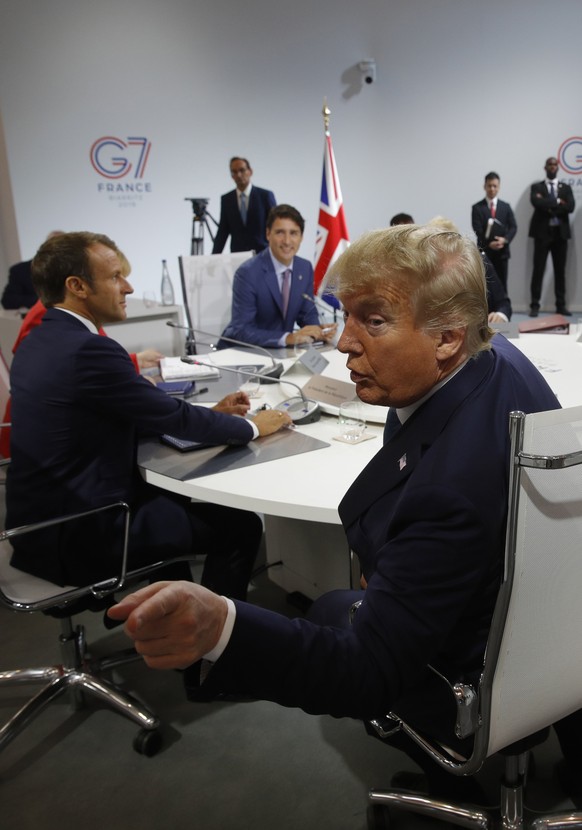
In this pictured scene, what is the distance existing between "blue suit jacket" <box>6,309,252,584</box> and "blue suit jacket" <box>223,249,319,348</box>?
1.58m

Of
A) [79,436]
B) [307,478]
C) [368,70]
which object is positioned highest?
[368,70]

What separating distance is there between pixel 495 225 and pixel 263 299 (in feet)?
18.4

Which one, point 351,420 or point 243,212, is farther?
point 243,212

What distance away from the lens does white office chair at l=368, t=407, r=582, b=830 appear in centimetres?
86

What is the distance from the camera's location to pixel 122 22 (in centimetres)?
656

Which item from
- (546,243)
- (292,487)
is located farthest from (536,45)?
(292,487)

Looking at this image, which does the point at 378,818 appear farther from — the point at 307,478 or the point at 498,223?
the point at 498,223

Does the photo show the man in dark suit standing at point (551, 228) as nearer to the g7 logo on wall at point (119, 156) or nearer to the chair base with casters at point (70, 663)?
the g7 logo on wall at point (119, 156)

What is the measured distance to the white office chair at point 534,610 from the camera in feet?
2.83

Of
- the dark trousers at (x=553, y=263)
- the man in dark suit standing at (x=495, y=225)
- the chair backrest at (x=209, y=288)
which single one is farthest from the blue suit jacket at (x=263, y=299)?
the dark trousers at (x=553, y=263)

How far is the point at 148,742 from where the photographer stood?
5.97 feet

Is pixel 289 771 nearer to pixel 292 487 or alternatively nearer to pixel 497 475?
pixel 292 487

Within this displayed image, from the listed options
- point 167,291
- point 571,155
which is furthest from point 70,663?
point 571,155

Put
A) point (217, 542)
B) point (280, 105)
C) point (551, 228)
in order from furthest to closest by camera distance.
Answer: point (551, 228)
point (280, 105)
point (217, 542)
